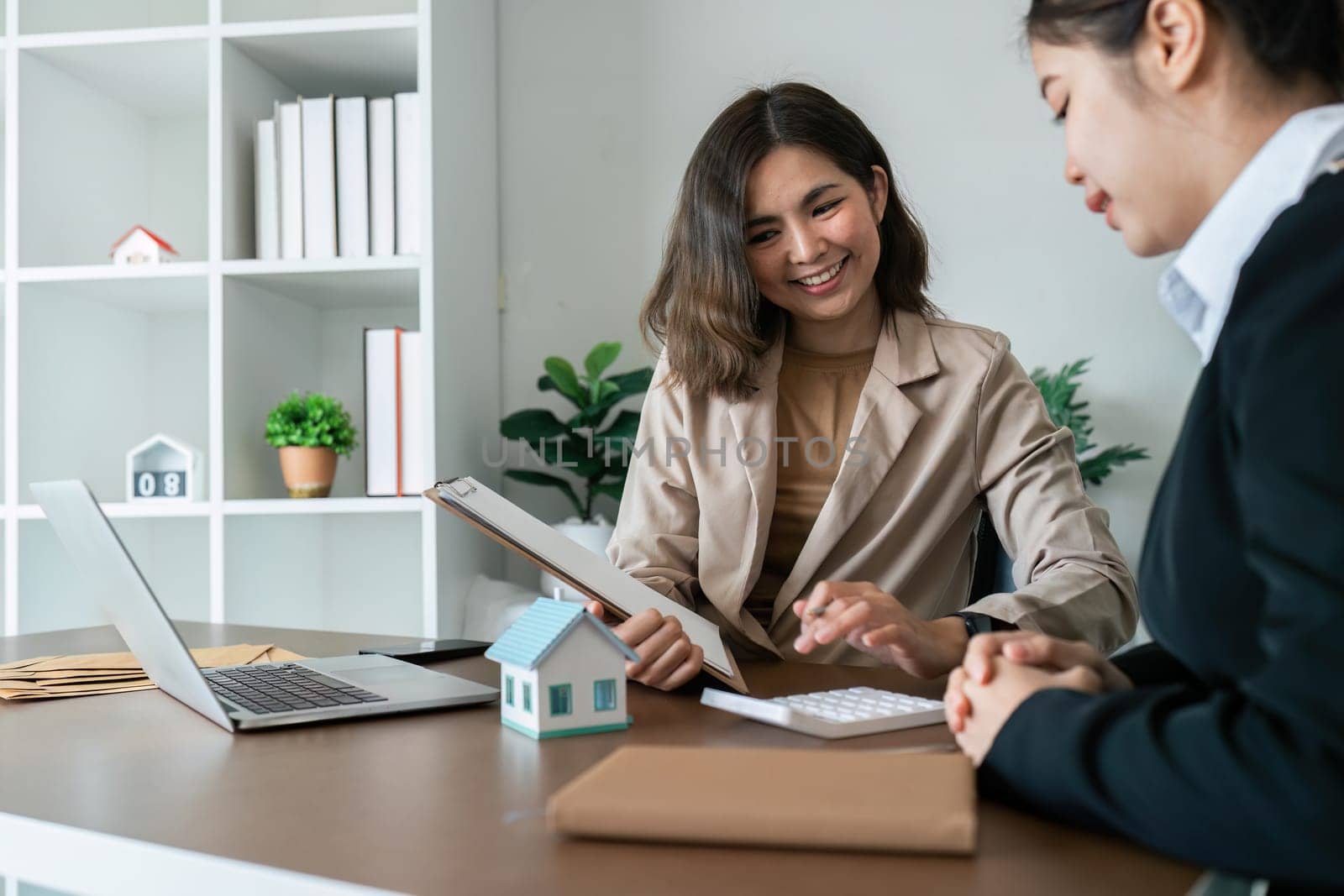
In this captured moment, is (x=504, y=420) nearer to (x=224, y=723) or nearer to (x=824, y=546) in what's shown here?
(x=824, y=546)

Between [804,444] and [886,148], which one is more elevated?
[886,148]

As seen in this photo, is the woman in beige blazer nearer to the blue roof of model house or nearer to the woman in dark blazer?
the blue roof of model house

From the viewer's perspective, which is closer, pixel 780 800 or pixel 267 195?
pixel 780 800

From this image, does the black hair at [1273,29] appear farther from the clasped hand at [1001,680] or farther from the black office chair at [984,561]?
the black office chair at [984,561]

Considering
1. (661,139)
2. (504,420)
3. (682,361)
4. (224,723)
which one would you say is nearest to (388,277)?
(504,420)

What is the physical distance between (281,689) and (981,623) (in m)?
0.68

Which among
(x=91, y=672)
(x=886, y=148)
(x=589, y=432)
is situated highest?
(x=886, y=148)

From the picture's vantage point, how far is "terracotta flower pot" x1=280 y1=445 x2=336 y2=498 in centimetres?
240

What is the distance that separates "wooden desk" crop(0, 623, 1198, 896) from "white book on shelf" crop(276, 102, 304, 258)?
159 cm

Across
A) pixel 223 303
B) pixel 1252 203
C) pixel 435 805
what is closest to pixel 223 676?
pixel 435 805

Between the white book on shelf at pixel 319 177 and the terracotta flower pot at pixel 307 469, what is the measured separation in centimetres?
44

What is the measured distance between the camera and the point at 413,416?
241cm

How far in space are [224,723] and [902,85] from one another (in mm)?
2323

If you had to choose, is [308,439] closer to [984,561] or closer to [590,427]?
[590,427]
